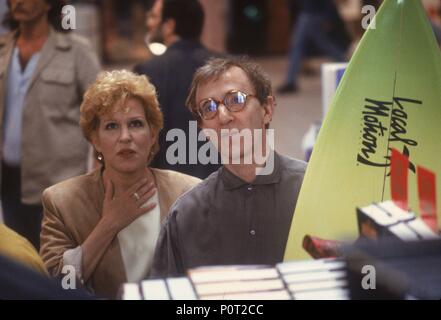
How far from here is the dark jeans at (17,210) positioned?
2068 mm

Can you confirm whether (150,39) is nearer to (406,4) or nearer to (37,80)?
(37,80)

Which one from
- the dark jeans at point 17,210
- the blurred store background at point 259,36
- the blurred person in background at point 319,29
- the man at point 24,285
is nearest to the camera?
the man at point 24,285

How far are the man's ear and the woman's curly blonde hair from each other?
251 millimetres

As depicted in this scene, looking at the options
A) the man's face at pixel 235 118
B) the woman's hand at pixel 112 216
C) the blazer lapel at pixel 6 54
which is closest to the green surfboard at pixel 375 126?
the man's face at pixel 235 118

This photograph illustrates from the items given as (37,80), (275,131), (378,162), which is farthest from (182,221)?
(37,80)

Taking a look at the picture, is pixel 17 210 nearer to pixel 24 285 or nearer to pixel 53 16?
pixel 24 285

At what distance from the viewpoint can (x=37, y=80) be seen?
2.25 meters

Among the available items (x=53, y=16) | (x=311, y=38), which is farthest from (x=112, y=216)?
(x=311, y=38)

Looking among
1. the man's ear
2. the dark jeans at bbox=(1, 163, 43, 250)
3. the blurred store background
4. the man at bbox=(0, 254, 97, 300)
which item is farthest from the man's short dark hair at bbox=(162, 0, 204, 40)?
the man at bbox=(0, 254, 97, 300)

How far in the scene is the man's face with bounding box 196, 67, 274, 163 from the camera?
6.26 feet

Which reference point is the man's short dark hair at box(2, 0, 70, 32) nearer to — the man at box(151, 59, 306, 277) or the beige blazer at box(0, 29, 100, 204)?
the beige blazer at box(0, 29, 100, 204)

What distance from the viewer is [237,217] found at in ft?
6.43

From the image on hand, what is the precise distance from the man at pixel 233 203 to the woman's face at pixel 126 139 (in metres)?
0.13

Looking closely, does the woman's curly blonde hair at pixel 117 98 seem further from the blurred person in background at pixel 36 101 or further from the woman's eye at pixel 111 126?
the blurred person in background at pixel 36 101
